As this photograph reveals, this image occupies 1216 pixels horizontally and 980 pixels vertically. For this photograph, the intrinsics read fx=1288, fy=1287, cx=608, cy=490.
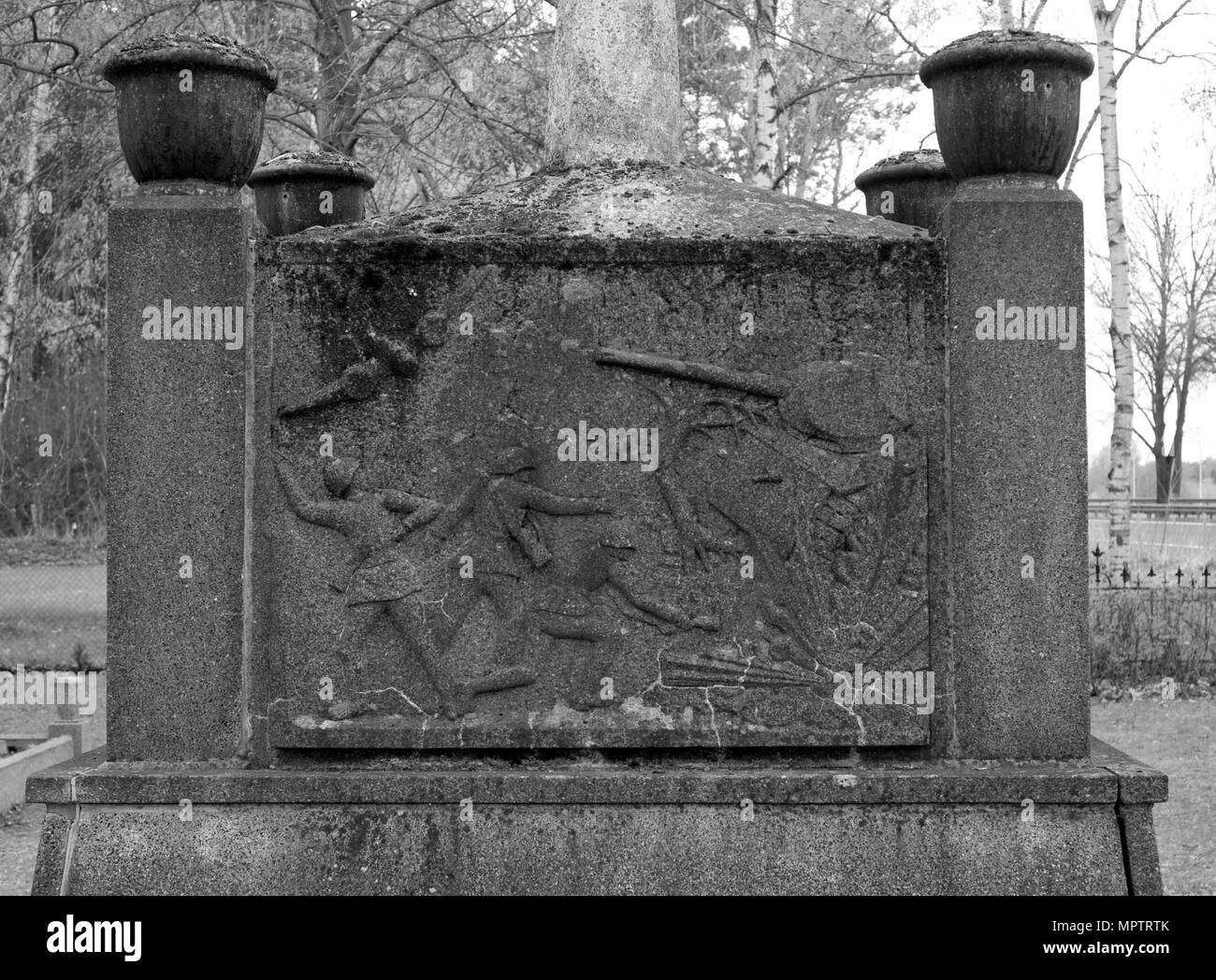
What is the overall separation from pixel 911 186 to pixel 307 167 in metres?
2.46

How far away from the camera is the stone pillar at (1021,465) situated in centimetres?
428

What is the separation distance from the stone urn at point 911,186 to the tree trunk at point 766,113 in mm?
6510

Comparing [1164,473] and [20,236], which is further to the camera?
[1164,473]

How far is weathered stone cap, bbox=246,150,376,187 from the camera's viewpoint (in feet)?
17.2

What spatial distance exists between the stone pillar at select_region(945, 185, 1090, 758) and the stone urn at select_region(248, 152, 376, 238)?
97.3 inches

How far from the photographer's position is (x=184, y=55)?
415cm

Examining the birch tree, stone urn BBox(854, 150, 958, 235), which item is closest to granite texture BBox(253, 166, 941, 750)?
stone urn BBox(854, 150, 958, 235)

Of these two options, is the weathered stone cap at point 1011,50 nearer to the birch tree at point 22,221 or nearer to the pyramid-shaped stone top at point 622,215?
the pyramid-shaped stone top at point 622,215

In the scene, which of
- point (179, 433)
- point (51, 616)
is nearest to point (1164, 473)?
point (51, 616)

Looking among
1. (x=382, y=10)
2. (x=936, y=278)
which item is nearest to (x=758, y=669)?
(x=936, y=278)

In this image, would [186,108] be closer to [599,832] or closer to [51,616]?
[599,832]

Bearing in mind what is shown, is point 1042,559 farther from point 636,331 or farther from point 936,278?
point 636,331

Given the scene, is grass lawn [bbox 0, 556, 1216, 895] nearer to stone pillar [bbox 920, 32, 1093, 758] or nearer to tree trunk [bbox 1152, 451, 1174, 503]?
stone pillar [bbox 920, 32, 1093, 758]

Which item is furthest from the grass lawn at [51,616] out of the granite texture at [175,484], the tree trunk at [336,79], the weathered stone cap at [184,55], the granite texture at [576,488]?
the weathered stone cap at [184,55]
